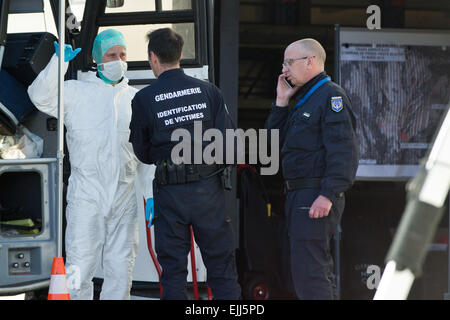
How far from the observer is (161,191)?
3.79 metres

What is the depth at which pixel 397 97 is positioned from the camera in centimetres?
564

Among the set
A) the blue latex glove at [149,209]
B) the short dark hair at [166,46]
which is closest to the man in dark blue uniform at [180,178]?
the short dark hair at [166,46]

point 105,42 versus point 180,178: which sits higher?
point 105,42

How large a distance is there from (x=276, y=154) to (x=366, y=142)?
139cm

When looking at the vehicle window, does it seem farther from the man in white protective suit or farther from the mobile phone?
the mobile phone

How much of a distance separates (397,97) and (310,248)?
2241 mm

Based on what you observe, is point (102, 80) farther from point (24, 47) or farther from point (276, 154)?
point (276, 154)

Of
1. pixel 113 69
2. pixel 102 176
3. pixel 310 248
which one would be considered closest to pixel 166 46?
pixel 113 69

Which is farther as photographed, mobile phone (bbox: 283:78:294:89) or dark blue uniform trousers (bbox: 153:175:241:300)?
mobile phone (bbox: 283:78:294:89)

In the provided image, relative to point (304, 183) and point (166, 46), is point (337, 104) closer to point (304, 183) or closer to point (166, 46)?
point (304, 183)

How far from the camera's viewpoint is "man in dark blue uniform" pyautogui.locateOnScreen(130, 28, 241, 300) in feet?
12.3

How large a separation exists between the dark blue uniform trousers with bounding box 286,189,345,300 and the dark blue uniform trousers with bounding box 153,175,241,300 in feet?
1.10

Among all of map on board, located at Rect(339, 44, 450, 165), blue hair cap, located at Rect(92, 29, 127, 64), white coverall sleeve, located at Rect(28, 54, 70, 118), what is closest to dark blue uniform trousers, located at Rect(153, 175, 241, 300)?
white coverall sleeve, located at Rect(28, 54, 70, 118)

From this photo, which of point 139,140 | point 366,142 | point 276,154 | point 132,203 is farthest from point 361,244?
point 139,140
